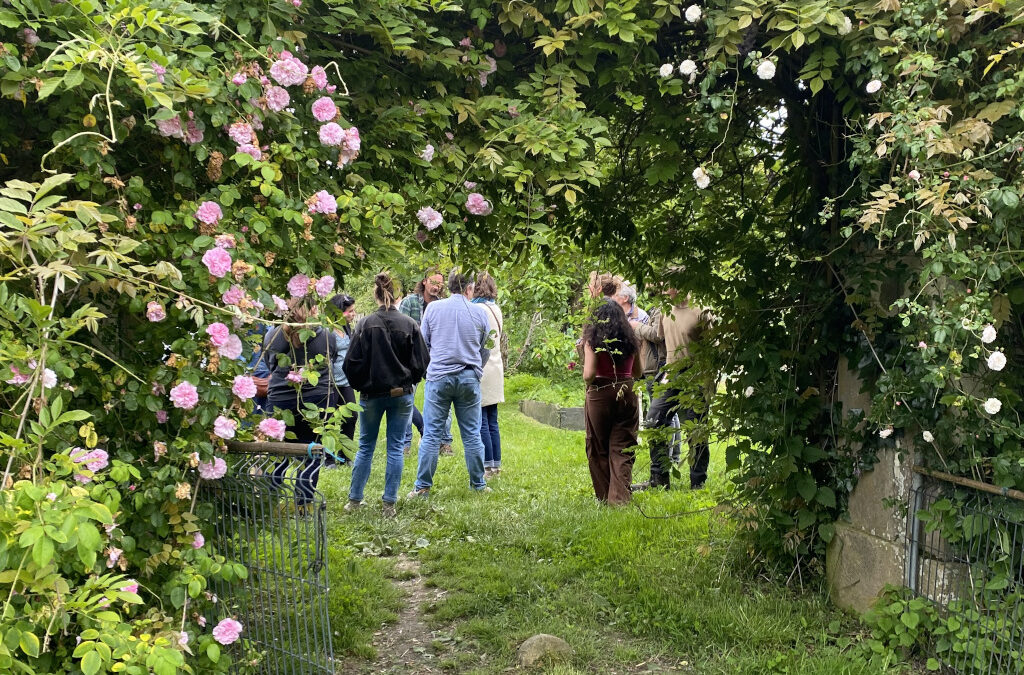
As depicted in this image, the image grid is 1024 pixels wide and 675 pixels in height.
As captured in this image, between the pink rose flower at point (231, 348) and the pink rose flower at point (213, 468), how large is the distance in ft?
1.35

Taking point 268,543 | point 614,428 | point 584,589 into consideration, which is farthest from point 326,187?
point 614,428

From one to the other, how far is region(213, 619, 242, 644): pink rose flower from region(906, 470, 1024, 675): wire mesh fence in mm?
2783

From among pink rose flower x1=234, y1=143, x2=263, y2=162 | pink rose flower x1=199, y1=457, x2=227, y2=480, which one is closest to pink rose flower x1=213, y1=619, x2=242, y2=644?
pink rose flower x1=199, y1=457, x2=227, y2=480

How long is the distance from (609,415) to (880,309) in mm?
2582

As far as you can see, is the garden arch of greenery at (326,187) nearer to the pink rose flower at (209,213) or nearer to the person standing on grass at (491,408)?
the pink rose flower at (209,213)

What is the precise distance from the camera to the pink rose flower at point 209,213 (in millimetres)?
2434

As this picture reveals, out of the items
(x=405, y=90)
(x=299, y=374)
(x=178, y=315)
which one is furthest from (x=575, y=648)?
(x=405, y=90)

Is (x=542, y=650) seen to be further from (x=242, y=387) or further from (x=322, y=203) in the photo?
(x=322, y=203)

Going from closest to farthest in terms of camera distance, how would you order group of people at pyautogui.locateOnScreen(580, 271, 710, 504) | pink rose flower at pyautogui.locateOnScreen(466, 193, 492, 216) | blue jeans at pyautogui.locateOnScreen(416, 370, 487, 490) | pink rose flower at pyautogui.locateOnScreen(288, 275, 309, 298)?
pink rose flower at pyautogui.locateOnScreen(288, 275, 309, 298), pink rose flower at pyautogui.locateOnScreen(466, 193, 492, 216), group of people at pyautogui.locateOnScreen(580, 271, 710, 504), blue jeans at pyautogui.locateOnScreen(416, 370, 487, 490)

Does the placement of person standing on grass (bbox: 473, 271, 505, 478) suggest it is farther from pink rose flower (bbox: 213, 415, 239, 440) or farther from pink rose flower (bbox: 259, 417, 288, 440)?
pink rose flower (bbox: 213, 415, 239, 440)

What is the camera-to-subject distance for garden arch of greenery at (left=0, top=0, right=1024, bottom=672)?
2117mm

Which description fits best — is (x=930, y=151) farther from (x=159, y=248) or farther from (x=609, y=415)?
(x=609, y=415)

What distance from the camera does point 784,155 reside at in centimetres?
412

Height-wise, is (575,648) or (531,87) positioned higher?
(531,87)
